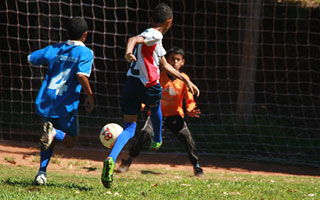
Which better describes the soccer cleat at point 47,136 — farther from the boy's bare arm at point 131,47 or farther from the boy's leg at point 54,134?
the boy's bare arm at point 131,47

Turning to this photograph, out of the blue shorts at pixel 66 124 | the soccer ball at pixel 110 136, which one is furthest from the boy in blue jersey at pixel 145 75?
the blue shorts at pixel 66 124

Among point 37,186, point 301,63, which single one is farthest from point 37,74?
point 37,186

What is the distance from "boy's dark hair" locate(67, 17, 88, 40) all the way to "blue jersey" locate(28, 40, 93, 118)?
10 centimetres

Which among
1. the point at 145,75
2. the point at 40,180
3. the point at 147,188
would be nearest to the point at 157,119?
the point at 145,75

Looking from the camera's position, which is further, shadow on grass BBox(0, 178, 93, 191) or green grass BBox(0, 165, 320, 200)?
shadow on grass BBox(0, 178, 93, 191)

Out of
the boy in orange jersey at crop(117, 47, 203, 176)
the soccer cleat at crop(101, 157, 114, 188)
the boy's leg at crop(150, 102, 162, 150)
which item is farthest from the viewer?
the boy in orange jersey at crop(117, 47, 203, 176)

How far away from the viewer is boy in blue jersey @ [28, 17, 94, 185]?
4.68 m

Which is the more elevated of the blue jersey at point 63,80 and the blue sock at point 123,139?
the blue jersey at point 63,80

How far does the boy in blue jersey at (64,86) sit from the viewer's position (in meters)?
4.68

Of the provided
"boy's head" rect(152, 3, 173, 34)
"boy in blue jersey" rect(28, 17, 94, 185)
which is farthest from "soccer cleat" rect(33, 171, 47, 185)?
"boy's head" rect(152, 3, 173, 34)

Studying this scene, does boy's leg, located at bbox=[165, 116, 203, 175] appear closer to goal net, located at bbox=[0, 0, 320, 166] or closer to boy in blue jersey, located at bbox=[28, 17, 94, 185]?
boy in blue jersey, located at bbox=[28, 17, 94, 185]

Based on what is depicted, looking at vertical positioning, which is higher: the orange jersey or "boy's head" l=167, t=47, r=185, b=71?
"boy's head" l=167, t=47, r=185, b=71

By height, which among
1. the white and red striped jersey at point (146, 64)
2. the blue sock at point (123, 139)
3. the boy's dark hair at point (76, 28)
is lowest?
the blue sock at point (123, 139)

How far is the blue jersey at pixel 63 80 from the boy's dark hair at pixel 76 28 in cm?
10
